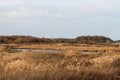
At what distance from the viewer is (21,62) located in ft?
61.1

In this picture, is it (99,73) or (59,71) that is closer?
(59,71)

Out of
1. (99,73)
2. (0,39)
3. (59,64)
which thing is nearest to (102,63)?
(59,64)

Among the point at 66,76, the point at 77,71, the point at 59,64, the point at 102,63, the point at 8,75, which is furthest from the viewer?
the point at 102,63

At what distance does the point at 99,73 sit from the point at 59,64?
2937 mm

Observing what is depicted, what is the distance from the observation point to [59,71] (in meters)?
15.7

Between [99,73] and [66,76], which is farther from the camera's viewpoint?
[99,73]

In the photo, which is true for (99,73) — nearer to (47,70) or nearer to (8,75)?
(47,70)

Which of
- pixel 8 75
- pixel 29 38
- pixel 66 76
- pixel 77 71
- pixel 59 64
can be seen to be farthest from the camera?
pixel 29 38

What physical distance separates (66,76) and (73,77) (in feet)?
1.38

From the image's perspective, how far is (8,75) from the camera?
13969 mm

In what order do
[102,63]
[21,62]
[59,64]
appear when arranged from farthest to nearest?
[102,63] < [59,64] < [21,62]

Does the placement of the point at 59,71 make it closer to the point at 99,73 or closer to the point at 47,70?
the point at 47,70

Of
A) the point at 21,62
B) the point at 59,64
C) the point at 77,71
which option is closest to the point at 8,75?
the point at 77,71

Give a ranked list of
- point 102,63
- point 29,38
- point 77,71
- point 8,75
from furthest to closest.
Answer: point 29,38, point 102,63, point 77,71, point 8,75
